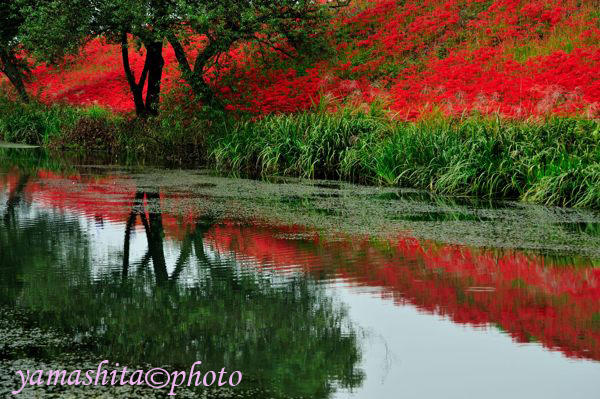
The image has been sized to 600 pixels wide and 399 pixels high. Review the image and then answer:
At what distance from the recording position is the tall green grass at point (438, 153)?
13555 millimetres

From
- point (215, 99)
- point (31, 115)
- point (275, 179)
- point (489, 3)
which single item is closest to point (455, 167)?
point (275, 179)

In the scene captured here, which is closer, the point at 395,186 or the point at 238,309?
the point at 238,309

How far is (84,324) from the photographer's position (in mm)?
6285

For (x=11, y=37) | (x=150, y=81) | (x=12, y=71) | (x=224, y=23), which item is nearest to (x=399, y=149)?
(x=224, y=23)

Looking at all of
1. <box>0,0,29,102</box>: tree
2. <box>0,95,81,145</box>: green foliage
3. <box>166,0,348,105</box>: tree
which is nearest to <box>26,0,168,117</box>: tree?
<box>166,0,348,105</box>: tree

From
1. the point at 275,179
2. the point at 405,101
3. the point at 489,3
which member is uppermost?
the point at 489,3

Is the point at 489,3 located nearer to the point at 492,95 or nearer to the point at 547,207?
the point at 492,95

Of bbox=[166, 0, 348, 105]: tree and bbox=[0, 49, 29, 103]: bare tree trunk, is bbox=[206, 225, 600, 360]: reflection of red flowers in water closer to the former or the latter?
bbox=[166, 0, 348, 105]: tree

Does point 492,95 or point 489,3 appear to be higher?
point 489,3

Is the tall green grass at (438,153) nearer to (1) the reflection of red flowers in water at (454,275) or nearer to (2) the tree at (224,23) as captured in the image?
(2) the tree at (224,23)

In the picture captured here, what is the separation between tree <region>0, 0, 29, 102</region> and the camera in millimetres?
26397

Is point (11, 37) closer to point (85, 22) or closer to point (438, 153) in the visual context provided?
point (85, 22)

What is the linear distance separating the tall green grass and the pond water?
0.79m

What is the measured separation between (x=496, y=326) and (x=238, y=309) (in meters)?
1.97
